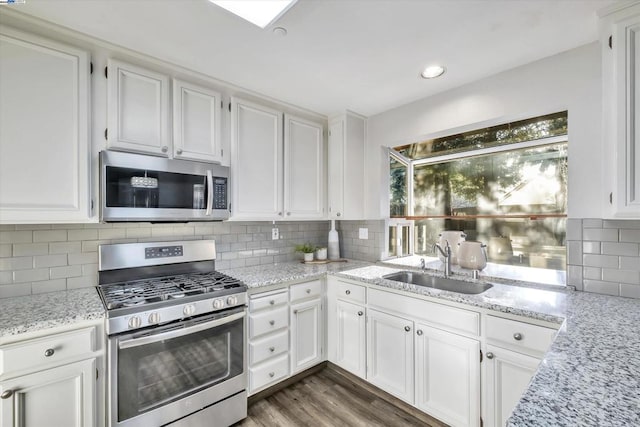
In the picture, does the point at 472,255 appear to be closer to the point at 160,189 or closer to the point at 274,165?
the point at 274,165

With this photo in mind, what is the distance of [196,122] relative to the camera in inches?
82.0

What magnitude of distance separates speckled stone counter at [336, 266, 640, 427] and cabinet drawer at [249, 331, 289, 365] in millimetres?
1265

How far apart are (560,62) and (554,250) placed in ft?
4.27

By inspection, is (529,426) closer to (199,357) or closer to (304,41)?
(199,357)

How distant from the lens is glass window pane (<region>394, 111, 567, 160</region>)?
2.13 m

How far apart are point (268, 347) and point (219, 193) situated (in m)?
1.21

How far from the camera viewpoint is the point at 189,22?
5.09ft

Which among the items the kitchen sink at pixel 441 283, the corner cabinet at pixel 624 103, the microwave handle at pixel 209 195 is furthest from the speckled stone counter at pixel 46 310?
the corner cabinet at pixel 624 103

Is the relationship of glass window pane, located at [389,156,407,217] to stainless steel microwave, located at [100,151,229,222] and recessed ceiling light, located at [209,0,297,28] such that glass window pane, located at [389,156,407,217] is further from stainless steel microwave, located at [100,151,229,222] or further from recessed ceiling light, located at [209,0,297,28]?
recessed ceiling light, located at [209,0,297,28]

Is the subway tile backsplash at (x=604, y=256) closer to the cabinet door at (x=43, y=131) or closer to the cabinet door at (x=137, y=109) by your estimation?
the cabinet door at (x=137, y=109)

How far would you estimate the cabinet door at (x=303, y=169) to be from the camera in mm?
2648

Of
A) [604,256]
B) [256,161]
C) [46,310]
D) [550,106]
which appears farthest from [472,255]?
[46,310]

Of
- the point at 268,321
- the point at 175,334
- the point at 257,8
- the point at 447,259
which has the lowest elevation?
the point at 268,321

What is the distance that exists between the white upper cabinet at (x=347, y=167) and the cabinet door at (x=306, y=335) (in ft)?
3.12
